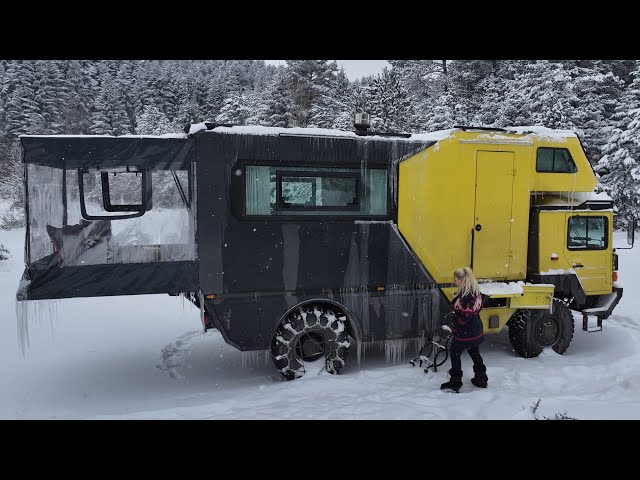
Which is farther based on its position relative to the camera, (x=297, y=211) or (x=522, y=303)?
(x=522, y=303)

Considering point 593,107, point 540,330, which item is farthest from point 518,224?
point 593,107

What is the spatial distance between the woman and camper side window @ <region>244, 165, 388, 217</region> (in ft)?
5.59

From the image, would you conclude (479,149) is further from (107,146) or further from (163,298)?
(163,298)

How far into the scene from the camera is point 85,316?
421 inches

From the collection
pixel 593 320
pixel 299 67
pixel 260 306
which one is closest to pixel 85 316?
pixel 260 306

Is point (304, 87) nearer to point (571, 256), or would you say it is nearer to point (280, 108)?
point (280, 108)

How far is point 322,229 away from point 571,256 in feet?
15.3

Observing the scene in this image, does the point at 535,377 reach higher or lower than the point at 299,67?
lower

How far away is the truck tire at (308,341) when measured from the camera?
22.3ft

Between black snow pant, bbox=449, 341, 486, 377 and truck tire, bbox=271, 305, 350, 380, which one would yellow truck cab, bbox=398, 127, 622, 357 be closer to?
black snow pant, bbox=449, 341, 486, 377

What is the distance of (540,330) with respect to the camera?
8016 millimetres

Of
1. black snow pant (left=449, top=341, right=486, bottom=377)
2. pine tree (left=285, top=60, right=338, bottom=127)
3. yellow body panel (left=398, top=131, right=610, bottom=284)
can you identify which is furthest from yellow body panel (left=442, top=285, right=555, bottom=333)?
pine tree (left=285, top=60, right=338, bottom=127)

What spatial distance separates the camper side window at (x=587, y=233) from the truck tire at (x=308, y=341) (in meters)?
4.49

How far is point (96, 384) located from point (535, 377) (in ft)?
21.4
